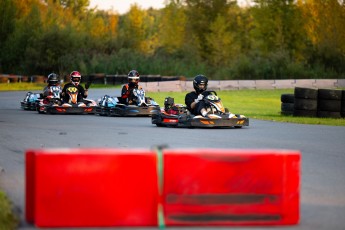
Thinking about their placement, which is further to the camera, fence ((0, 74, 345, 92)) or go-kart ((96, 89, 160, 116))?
fence ((0, 74, 345, 92))

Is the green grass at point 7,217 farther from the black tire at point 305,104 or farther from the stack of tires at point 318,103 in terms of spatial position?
the black tire at point 305,104

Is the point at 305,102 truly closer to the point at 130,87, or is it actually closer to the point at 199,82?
the point at 130,87

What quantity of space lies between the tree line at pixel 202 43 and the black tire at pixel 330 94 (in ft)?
114

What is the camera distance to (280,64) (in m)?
61.1

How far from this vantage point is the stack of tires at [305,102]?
23906mm

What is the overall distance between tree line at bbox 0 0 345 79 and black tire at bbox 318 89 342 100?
114 feet

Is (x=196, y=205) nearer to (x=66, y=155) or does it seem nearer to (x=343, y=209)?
(x=66, y=155)

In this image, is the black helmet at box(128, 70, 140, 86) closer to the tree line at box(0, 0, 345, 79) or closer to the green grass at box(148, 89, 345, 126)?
the green grass at box(148, 89, 345, 126)

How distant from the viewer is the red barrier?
7230 millimetres

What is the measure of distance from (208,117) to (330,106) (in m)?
5.51

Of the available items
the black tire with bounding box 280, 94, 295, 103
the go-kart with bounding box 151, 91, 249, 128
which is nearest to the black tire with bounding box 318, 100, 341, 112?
the black tire with bounding box 280, 94, 295, 103

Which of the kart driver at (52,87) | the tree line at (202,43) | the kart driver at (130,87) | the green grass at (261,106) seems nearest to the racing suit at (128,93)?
the kart driver at (130,87)

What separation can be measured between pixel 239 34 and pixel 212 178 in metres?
84.1

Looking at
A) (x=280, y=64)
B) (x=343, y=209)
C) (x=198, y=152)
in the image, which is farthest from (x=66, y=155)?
(x=280, y=64)
